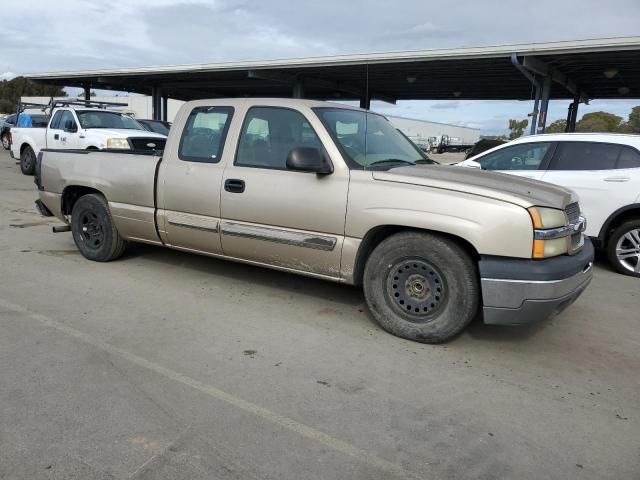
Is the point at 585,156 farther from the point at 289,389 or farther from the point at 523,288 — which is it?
the point at 289,389

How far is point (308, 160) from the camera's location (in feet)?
13.5

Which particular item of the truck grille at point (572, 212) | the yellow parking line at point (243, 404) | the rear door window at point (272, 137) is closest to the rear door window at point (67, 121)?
the rear door window at point (272, 137)

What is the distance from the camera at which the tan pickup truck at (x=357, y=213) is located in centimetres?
362

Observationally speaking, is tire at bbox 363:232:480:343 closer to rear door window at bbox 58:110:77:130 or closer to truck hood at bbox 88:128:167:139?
truck hood at bbox 88:128:167:139

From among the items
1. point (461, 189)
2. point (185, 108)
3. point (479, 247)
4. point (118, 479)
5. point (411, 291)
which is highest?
point (185, 108)

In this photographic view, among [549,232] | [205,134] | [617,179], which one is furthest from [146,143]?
[549,232]

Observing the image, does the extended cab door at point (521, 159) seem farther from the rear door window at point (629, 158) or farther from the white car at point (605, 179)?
the rear door window at point (629, 158)

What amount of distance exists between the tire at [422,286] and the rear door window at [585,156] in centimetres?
382

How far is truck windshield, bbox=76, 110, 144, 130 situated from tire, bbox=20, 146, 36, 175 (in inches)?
126

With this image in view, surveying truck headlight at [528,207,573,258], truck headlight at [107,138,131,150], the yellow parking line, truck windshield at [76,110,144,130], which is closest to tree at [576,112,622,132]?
truck windshield at [76,110,144,130]

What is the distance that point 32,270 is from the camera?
5.62 meters

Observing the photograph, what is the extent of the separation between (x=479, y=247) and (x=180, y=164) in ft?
9.78

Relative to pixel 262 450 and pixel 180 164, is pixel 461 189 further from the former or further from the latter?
pixel 180 164

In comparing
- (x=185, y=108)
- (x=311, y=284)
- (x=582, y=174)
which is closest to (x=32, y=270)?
(x=185, y=108)
